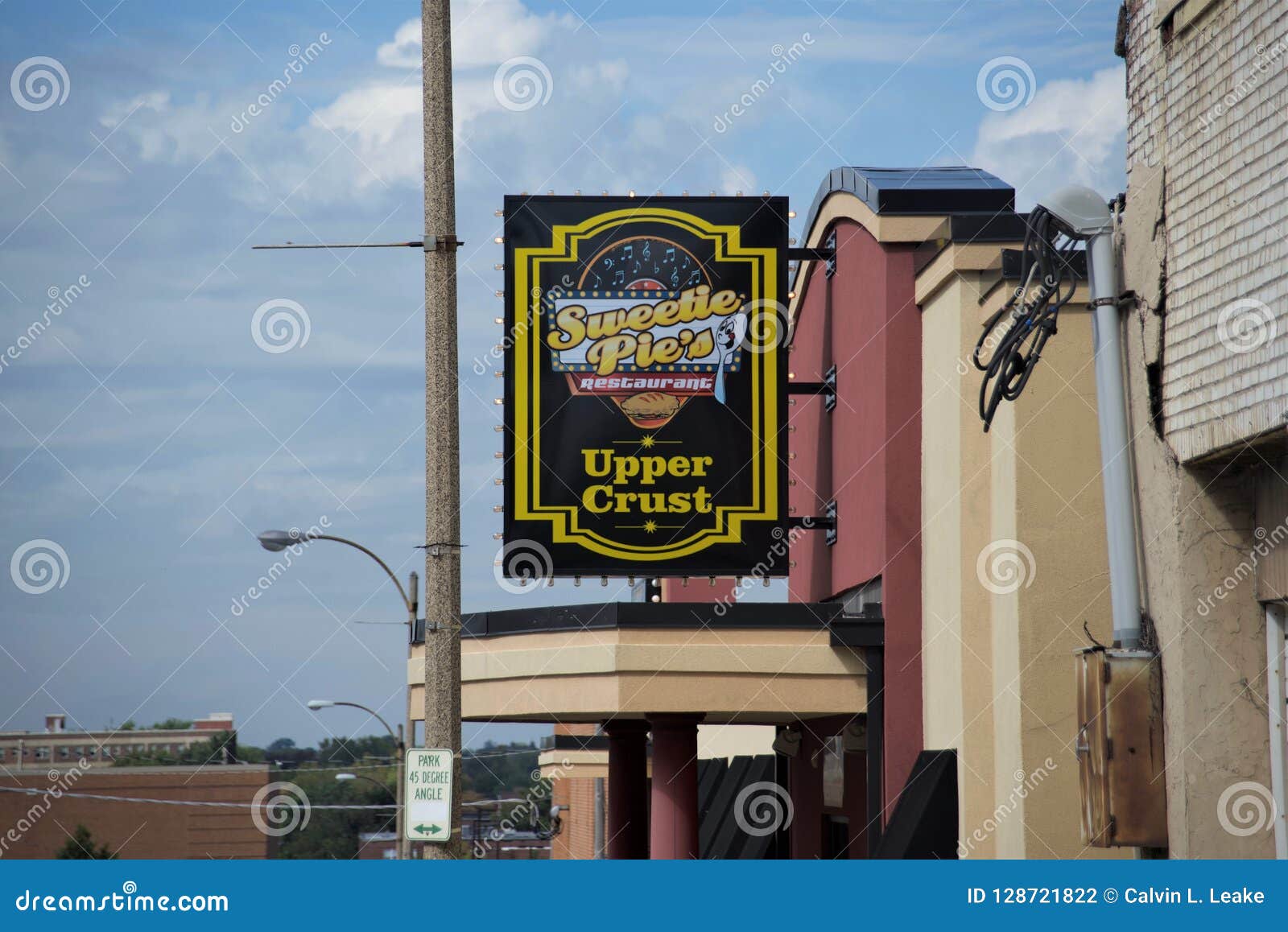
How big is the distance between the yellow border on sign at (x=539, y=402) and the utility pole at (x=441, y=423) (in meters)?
7.42

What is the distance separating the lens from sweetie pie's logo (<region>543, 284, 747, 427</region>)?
17.3 meters

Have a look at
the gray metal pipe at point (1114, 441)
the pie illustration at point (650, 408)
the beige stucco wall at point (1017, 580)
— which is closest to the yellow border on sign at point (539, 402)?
the pie illustration at point (650, 408)

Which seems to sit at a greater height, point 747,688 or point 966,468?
point 966,468

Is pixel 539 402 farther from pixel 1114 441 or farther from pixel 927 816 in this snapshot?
pixel 1114 441

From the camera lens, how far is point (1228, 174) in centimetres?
952

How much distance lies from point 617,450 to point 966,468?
463cm

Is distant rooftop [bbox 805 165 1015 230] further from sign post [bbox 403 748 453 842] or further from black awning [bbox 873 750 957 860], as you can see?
sign post [bbox 403 748 453 842]

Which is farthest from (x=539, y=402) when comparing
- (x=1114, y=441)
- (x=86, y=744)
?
(x=86, y=744)

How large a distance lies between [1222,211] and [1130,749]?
3812 mm

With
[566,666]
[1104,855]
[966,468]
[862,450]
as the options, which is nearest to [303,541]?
[566,666]

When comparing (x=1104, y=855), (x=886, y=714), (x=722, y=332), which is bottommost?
(x=1104, y=855)

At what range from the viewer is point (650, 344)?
17.4 meters

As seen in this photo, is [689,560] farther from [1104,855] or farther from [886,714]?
[1104,855]

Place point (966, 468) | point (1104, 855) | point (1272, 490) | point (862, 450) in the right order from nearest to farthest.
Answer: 1. point (1272, 490)
2. point (1104, 855)
3. point (966, 468)
4. point (862, 450)
